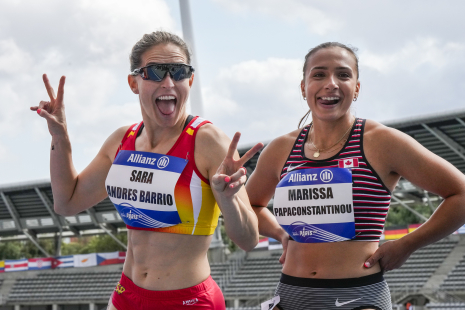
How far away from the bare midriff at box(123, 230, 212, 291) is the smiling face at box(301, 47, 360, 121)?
3.18 ft

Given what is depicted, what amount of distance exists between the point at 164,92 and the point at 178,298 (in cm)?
109

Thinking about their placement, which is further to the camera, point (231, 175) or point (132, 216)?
point (132, 216)

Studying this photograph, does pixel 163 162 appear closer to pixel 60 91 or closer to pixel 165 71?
pixel 165 71

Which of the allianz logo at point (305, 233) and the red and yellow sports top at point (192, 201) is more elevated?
the red and yellow sports top at point (192, 201)

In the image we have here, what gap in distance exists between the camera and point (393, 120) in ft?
68.1

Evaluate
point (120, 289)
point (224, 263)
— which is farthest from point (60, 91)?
point (224, 263)

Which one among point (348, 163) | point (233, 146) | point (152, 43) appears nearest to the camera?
point (233, 146)

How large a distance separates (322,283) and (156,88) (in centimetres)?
136

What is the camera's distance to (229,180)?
225 cm

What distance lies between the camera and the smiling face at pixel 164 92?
2.84 meters

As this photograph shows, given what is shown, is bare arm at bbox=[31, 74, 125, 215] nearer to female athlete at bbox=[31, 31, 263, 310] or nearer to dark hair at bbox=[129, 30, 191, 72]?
female athlete at bbox=[31, 31, 263, 310]

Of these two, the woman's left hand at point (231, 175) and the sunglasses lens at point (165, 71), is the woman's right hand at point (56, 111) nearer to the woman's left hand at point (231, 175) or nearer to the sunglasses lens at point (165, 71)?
the sunglasses lens at point (165, 71)

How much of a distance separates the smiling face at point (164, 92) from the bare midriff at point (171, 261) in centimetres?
63

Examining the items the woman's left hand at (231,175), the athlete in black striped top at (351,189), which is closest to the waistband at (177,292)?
the athlete in black striped top at (351,189)
